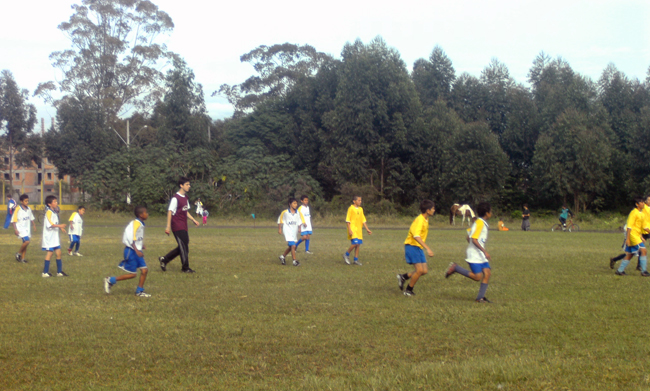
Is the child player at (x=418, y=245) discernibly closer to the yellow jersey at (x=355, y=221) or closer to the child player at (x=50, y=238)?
the yellow jersey at (x=355, y=221)

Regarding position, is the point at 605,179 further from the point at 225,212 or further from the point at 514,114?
the point at 225,212

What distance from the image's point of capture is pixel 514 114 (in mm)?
46844

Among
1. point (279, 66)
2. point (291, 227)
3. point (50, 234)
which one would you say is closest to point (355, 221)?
point (291, 227)

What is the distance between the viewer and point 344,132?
1641 inches

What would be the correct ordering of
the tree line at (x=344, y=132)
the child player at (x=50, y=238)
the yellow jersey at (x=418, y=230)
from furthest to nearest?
the tree line at (x=344, y=132), the child player at (x=50, y=238), the yellow jersey at (x=418, y=230)

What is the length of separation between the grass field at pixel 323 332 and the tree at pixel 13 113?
157 ft

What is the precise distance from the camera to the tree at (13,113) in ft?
172

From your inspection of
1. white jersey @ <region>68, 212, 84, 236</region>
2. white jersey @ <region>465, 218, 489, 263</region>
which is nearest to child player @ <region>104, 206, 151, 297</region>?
white jersey @ <region>465, 218, 489, 263</region>

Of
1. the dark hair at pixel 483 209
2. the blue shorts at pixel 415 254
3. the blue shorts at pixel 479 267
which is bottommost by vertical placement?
the blue shorts at pixel 479 267

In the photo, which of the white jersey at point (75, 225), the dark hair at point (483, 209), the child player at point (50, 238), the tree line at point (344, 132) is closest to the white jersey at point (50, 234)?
the child player at point (50, 238)

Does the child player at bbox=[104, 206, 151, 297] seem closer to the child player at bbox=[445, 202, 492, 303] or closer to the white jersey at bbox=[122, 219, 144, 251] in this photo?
the white jersey at bbox=[122, 219, 144, 251]

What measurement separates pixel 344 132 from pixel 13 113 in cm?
3178

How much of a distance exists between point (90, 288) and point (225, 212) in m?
32.8

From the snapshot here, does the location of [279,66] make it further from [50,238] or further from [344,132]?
[50,238]
